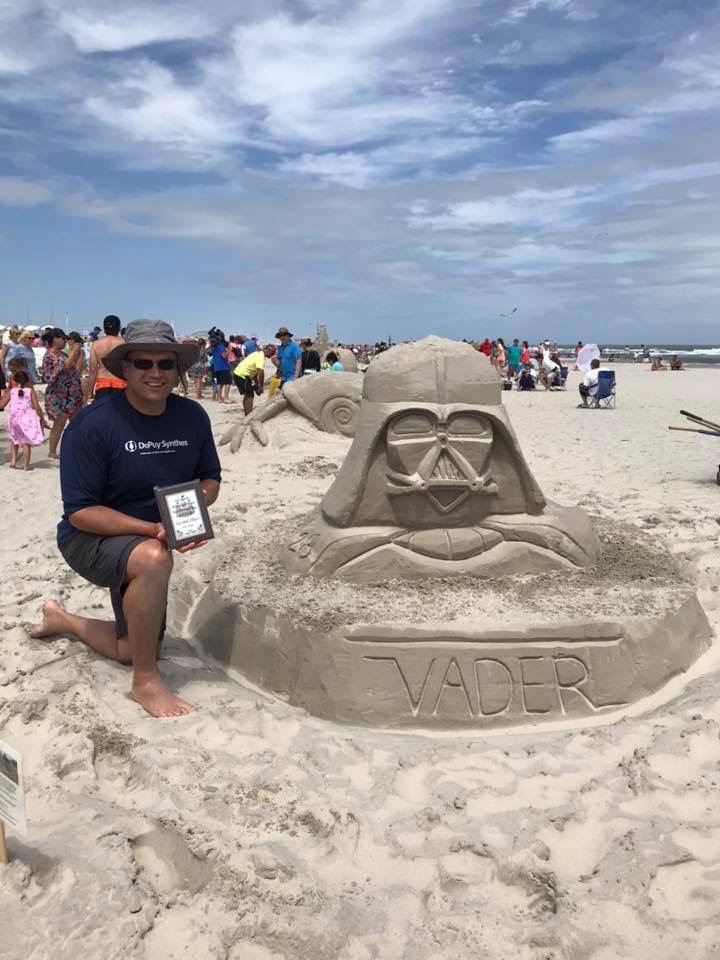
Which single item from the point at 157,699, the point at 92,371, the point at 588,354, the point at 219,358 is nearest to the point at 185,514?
the point at 157,699

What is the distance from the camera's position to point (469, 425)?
3.67 metres

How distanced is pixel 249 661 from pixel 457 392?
1.58 meters

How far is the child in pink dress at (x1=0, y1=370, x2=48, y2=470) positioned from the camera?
24.3ft

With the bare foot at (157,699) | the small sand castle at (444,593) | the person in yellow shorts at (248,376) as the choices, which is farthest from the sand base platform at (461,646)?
the person in yellow shorts at (248,376)

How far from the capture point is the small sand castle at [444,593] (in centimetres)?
307

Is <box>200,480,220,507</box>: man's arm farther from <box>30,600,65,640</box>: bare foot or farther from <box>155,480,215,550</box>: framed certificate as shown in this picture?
<box>30,600,65,640</box>: bare foot

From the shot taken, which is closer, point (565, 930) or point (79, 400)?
point (565, 930)

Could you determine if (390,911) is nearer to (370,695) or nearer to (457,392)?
(370,695)

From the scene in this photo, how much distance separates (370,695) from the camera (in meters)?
3.07

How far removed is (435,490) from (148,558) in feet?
4.79

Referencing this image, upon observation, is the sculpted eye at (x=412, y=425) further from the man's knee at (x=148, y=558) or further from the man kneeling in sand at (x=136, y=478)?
the man's knee at (x=148, y=558)

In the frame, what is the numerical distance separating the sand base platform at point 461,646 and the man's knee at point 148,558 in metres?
0.72

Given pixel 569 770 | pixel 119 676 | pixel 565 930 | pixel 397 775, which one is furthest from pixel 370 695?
pixel 565 930

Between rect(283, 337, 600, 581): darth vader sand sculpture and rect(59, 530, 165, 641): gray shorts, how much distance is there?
43.6 inches
